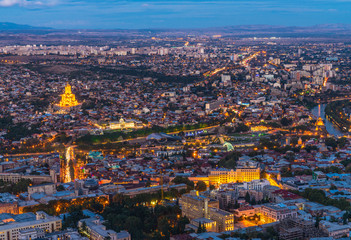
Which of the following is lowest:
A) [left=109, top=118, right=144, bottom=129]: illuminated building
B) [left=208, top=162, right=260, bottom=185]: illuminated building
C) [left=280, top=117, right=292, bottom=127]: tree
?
[left=109, top=118, right=144, bottom=129]: illuminated building

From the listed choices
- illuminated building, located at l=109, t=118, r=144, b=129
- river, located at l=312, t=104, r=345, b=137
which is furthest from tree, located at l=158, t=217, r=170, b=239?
illuminated building, located at l=109, t=118, r=144, b=129

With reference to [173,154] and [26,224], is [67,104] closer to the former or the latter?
[173,154]

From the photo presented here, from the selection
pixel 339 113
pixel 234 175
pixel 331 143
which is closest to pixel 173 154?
pixel 234 175

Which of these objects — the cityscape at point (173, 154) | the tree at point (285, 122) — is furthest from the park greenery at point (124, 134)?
the tree at point (285, 122)

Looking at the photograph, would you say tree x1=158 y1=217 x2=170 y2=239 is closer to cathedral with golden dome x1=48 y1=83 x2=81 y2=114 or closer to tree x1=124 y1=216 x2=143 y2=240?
tree x1=124 y1=216 x2=143 y2=240

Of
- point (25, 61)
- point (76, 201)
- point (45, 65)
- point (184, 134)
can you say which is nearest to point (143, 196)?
point (76, 201)

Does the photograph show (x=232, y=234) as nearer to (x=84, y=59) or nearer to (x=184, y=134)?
(x=184, y=134)
